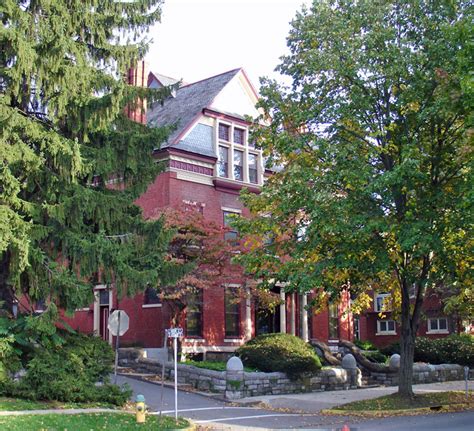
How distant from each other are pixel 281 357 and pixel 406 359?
560 cm

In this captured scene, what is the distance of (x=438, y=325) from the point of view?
43.9 metres

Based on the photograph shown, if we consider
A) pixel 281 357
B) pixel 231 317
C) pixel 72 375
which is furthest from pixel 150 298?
pixel 72 375

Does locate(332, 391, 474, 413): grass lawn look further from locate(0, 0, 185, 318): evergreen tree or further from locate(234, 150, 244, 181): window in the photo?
locate(234, 150, 244, 181): window

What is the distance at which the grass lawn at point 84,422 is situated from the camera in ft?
42.4

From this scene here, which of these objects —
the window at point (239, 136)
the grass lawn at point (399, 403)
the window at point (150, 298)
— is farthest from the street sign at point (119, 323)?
the window at point (239, 136)

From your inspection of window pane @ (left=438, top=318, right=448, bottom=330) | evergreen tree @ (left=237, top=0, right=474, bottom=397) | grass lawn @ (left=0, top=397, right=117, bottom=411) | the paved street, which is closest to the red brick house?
the paved street

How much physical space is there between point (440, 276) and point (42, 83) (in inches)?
478

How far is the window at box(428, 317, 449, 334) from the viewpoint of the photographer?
4334 centimetres

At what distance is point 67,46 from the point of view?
16.8 meters

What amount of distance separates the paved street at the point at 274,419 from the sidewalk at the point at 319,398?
18 centimetres

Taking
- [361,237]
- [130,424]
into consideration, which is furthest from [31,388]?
[361,237]

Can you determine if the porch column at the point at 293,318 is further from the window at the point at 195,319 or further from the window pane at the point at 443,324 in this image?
the window pane at the point at 443,324

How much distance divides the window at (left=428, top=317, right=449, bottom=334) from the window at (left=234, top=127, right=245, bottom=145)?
19.7 metres

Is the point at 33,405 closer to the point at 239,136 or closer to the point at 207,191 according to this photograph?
the point at 207,191
